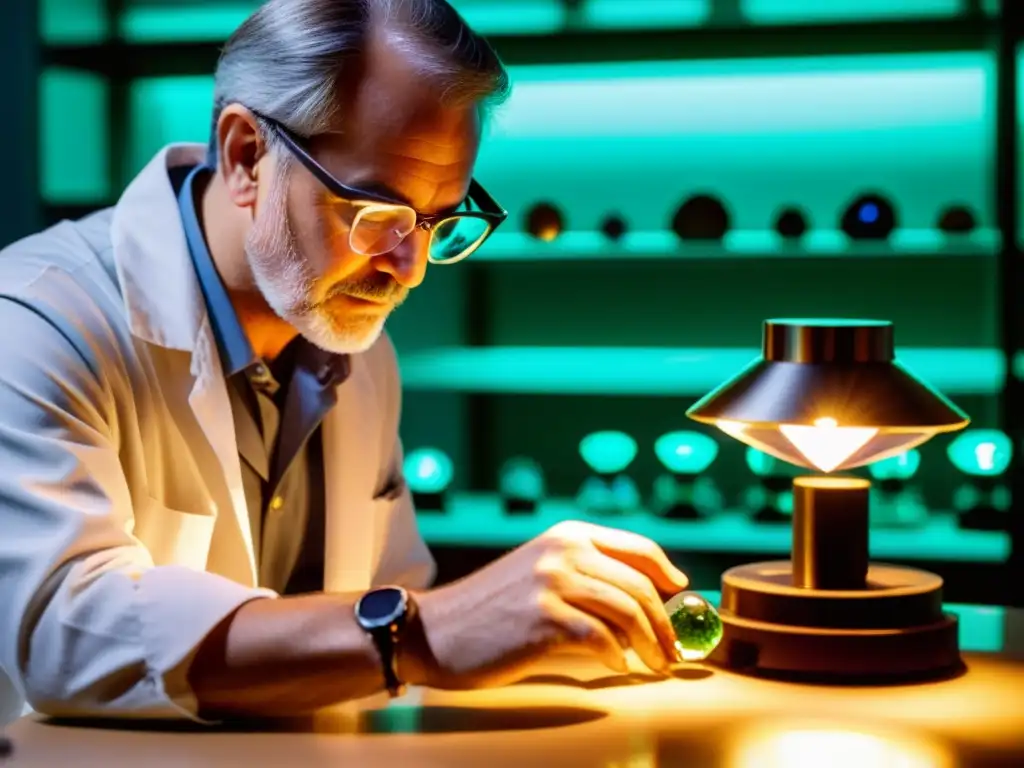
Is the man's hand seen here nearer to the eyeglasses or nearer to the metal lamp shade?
the metal lamp shade

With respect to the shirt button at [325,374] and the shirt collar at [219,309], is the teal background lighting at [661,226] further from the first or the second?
the shirt collar at [219,309]

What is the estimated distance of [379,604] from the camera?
122 cm

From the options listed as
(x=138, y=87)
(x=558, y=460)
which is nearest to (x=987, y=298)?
(x=558, y=460)

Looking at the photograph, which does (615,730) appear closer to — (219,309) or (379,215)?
(379,215)

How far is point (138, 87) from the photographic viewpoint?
163 inches

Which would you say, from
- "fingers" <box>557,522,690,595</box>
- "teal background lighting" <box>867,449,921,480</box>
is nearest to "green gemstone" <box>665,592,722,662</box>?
"fingers" <box>557,522,690,595</box>

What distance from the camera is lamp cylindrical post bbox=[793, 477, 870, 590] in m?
1.44

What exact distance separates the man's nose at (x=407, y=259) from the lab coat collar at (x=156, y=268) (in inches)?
9.1

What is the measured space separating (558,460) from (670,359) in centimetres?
52

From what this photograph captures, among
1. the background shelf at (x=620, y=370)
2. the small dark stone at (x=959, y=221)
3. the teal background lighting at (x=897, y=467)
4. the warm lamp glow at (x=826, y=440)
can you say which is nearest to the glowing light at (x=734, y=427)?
the warm lamp glow at (x=826, y=440)

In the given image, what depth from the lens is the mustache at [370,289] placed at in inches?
62.7

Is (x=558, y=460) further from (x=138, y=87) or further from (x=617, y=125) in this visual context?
(x=138, y=87)

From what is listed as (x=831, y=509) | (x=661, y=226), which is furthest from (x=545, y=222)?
(x=831, y=509)

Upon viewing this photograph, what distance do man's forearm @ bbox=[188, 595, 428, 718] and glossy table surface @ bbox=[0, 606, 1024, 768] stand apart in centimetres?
2
